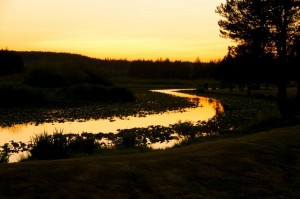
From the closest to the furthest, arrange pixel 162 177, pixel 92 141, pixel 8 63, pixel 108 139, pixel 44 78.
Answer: pixel 162 177 → pixel 92 141 → pixel 108 139 → pixel 44 78 → pixel 8 63

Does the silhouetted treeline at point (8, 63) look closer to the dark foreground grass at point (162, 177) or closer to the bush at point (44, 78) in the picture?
the bush at point (44, 78)

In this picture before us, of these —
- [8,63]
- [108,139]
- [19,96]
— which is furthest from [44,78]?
[108,139]

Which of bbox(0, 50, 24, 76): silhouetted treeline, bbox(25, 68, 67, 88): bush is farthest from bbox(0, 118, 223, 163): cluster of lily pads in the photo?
bbox(0, 50, 24, 76): silhouetted treeline

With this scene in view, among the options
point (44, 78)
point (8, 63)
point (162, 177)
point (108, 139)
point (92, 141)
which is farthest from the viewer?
point (8, 63)

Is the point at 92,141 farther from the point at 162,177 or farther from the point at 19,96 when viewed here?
the point at 19,96

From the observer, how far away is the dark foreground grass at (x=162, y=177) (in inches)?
344

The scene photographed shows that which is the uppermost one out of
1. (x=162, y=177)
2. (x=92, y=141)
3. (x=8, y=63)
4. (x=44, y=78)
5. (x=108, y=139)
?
(x=8, y=63)

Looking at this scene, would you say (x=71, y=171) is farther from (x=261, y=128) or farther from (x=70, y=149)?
(x=261, y=128)

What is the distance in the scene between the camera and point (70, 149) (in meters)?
17.6

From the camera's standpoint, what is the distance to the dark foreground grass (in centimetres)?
873

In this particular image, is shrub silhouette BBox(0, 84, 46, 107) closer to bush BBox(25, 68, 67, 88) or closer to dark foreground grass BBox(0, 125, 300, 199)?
bush BBox(25, 68, 67, 88)

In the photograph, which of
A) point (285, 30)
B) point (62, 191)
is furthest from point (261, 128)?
point (62, 191)

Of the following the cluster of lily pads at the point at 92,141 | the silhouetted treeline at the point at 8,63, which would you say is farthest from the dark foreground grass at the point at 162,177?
the silhouetted treeline at the point at 8,63

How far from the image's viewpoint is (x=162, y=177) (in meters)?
10.0
